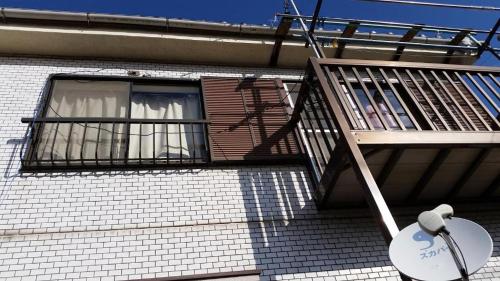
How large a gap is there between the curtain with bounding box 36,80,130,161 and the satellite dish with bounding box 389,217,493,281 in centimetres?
383

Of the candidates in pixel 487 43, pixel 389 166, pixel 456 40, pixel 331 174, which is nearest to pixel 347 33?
pixel 456 40

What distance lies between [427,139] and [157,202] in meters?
3.20

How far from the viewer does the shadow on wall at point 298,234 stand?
4637 mm

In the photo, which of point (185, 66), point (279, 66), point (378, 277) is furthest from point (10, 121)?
point (378, 277)

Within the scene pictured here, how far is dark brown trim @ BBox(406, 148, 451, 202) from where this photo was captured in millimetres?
4727

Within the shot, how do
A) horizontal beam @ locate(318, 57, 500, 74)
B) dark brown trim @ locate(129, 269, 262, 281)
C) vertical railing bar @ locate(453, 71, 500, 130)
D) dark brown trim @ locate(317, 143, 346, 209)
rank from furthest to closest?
horizontal beam @ locate(318, 57, 500, 74) < vertical railing bar @ locate(453, 71, 500, 130) < dark brown trim @ locate(317, 143, 346, 209) < dark brown trim @ locate(129, 269, 262, 281)

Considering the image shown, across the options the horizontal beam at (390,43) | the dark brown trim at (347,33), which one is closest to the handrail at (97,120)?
the horizontal beam at (390,43)

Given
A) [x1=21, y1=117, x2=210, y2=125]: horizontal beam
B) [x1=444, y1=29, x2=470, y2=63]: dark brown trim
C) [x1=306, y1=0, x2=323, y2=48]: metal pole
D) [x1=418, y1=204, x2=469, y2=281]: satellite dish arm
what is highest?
[x1=444, y1=29, x2=470, y2=63]: dark brown trim

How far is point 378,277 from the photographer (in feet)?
15.3

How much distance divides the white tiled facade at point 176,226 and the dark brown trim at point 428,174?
31 cm

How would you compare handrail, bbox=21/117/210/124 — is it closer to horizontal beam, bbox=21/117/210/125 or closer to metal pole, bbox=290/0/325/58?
horizontal beam, bbox=21/117/210/125

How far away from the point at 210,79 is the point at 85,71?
2.03 metres

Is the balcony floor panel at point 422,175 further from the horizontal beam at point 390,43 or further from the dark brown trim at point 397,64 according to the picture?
the horizontal beam at point 390,43

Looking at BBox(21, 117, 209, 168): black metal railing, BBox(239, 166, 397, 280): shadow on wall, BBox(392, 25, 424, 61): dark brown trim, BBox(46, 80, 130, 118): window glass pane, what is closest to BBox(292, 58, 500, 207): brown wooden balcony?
BBox(239, 166, 397, 280): shadow on wall
